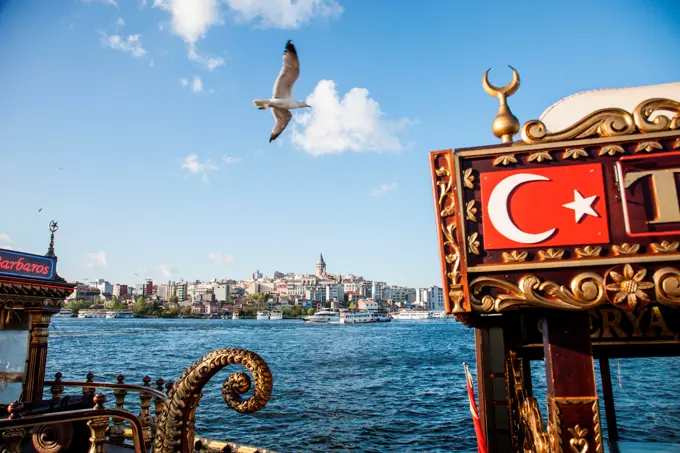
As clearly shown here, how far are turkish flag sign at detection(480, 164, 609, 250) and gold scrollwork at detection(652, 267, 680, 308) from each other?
1.42ft

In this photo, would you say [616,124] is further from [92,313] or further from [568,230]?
[92,313]

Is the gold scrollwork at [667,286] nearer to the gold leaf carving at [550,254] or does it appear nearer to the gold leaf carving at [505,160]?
the gold leaf carving at [550,254]

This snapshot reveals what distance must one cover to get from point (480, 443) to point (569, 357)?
403cm

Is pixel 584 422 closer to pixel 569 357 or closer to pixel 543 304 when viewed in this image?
pixel 569 357

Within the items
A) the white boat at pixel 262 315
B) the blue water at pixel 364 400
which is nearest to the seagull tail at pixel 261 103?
the blue water at pixel 364 400

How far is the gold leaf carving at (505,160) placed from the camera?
368cm

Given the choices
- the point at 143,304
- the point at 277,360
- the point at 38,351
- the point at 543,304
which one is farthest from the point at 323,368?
the point at 143,304

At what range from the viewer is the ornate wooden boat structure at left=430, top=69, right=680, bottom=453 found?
3.38m

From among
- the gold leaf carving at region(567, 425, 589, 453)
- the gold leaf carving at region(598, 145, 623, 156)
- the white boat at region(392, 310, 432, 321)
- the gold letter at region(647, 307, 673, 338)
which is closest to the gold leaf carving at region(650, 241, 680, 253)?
the gold leaf carving at region(598, 145, 623, 156)

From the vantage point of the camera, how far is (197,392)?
3.64 meters

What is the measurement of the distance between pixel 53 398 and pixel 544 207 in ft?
29.3

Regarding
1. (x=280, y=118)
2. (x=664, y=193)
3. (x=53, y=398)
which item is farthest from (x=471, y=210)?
(x=53, y=398)

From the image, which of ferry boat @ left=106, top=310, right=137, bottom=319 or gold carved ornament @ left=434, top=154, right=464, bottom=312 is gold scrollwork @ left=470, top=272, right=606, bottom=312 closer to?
gold carved ornament @ left=434, top=154, right=464, bottom=312

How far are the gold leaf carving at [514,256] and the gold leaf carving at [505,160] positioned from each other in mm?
727
